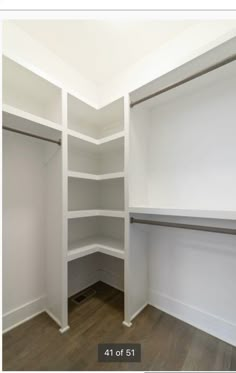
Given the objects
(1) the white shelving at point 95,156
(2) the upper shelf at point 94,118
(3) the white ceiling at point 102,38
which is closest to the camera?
(3) the white ceiling at point 102,38

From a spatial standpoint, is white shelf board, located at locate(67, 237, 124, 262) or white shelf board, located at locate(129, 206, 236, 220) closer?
white shelf board, located at locate(129, 206, 236, 220)

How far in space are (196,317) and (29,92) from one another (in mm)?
2609

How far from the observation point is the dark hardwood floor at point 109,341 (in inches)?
45.7

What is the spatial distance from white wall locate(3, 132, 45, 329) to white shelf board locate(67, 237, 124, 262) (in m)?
0.37

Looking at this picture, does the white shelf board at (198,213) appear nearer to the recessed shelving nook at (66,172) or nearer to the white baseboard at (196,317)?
the recessed shelving nook at (66,172)

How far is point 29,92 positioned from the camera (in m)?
1.59

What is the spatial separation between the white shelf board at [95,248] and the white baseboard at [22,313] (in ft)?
1.97

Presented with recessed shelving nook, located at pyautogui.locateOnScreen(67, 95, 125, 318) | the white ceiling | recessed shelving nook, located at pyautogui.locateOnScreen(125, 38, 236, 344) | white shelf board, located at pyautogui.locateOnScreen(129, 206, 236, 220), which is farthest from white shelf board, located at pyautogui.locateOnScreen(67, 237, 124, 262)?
the white ceiling

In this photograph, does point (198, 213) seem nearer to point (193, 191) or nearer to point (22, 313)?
point (193, 191)

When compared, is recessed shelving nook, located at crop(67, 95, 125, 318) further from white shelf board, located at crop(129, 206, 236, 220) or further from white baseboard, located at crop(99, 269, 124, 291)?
white shelf board, located at crop(129, 206, 236, 220)

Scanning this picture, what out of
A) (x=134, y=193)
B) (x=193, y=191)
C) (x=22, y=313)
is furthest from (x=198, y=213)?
(x=22, y=313)

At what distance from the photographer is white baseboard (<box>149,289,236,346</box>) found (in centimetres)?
134

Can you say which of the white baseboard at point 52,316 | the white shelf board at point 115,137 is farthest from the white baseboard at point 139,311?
the white shelf board at point 115,137

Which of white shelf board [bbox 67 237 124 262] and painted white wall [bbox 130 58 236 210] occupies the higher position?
painted white wall [bbox 130 58 236 210]
